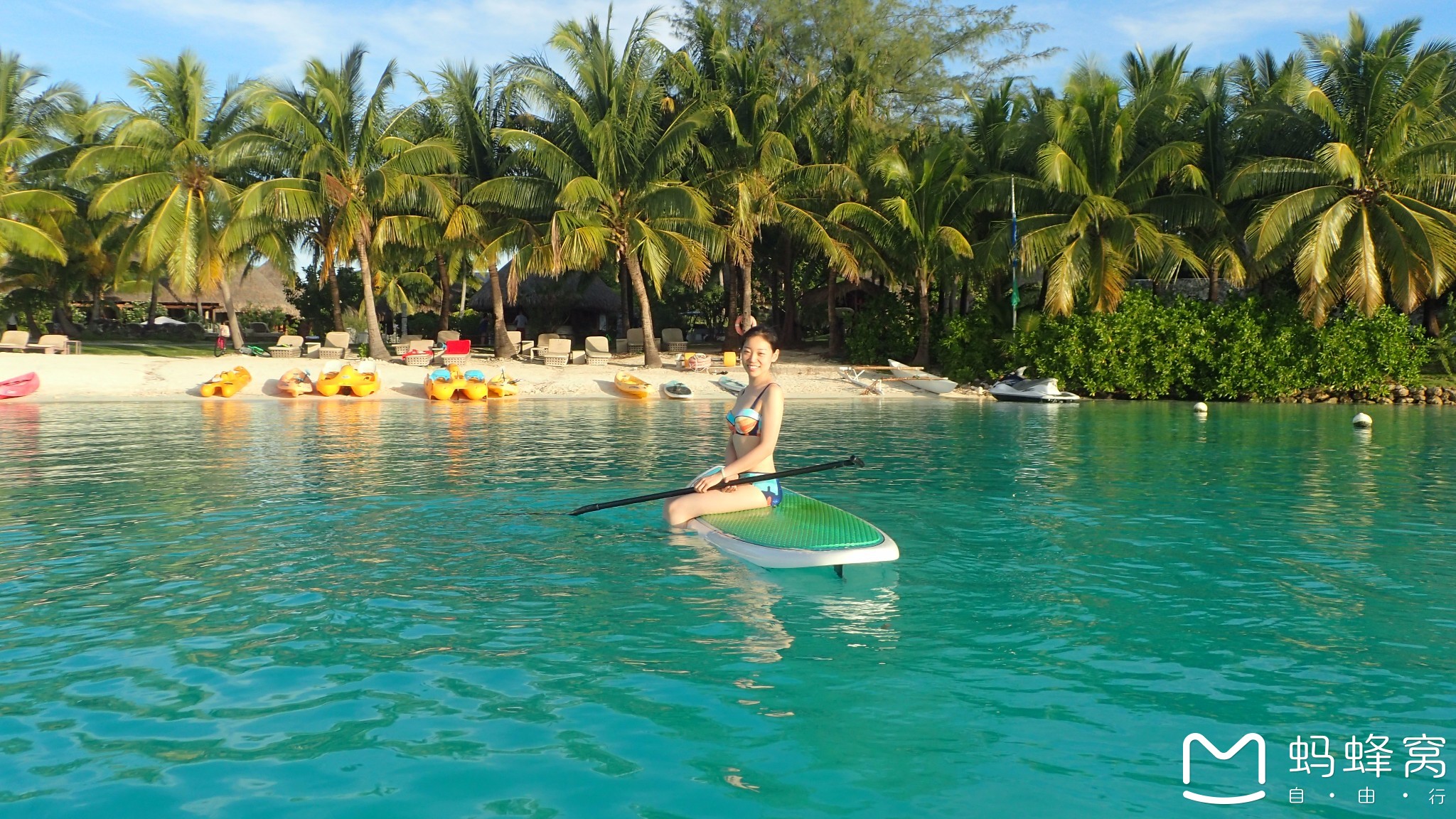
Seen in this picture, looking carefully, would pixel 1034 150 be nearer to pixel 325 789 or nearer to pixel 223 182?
pixel 223 182

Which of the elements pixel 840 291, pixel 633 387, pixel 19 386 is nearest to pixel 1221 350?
pixel 840 291

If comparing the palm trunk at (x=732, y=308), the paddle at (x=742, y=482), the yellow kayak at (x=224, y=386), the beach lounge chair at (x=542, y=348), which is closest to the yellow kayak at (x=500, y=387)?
the yellow kayak at (x=224, y=386)

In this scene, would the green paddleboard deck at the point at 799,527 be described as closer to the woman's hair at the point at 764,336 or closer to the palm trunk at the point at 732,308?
the woman's hair at the point at 764,336

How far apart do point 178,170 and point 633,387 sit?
665 inches

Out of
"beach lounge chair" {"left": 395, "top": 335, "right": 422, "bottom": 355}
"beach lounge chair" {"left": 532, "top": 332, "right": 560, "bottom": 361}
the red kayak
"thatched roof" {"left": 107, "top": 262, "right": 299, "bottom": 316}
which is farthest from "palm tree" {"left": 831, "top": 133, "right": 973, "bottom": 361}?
"thatched roof" {"left": 107, "top": 262, "right": 299, "bottom": 316}

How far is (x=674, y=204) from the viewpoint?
29.6m

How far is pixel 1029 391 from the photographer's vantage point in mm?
26062

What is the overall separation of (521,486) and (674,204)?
757 inches

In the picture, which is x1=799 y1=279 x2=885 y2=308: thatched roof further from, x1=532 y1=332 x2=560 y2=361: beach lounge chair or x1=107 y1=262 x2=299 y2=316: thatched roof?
x1=107 y1=262 x2=299 y2=316: thatched roof

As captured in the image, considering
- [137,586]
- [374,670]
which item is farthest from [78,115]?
[374,670]

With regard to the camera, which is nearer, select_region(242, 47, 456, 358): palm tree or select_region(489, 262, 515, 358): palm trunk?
select_region(242, 47, 456, 358): palm tree

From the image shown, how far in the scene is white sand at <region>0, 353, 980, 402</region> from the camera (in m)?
25.4

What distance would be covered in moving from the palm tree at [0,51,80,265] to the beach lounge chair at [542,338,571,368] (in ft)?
48.3

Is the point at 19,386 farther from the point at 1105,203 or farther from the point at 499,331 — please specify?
the point at 1105,203
